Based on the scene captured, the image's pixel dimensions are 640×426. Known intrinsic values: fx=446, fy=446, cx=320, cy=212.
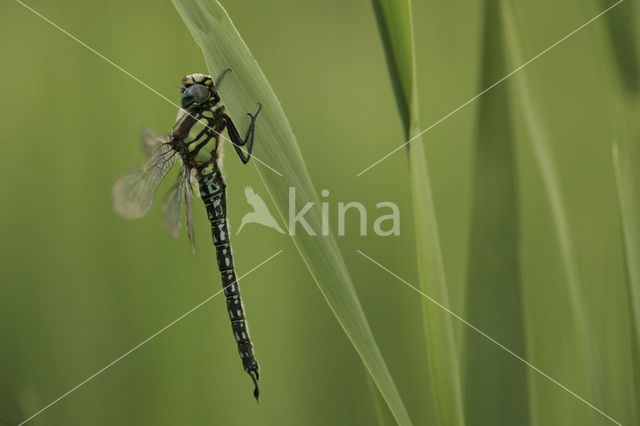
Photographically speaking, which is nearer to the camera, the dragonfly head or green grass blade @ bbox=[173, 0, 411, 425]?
green grass blade @ bbox=[173, 0, 411, 425]

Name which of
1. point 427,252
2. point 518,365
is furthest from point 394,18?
point 518,365

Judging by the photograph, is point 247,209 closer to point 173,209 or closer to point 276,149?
point 173,209

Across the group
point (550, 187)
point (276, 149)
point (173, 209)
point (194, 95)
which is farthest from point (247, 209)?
point (550, 187)

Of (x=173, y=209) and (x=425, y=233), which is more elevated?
(x=173, y=209)

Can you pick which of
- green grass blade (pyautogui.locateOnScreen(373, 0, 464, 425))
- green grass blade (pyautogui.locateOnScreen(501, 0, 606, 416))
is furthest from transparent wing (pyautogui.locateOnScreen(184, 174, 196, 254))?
green grass blade (pyautogui.locateOnScreen(501, 0, 606, 416))

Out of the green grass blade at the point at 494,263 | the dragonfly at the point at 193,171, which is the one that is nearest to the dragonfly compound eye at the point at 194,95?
the dragonfly at the point at 193,171

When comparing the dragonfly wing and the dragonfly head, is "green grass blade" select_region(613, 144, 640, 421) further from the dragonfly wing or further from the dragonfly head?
the dragonfly wing

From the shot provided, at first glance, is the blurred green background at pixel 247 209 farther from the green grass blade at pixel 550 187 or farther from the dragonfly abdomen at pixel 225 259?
the green grass blade at pixel 550 187
